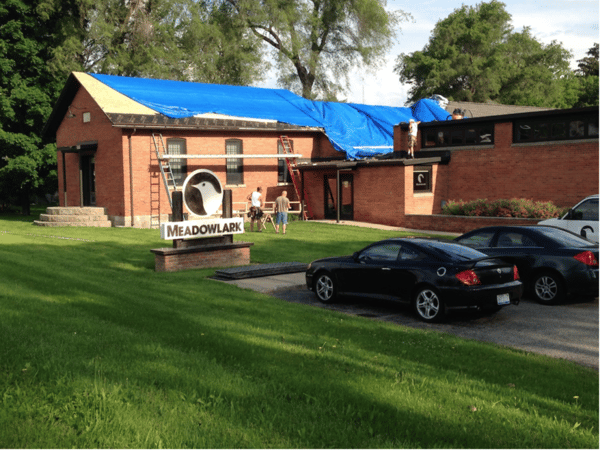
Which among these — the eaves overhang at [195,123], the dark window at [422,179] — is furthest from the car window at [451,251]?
the eaves overhang at [195,123]

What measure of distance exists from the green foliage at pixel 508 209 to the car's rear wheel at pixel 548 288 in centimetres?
1261

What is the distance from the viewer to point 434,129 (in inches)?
1258

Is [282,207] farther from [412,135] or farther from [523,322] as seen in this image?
[523,322]

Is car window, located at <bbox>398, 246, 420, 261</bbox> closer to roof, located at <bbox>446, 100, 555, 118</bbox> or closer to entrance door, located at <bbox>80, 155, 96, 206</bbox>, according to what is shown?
entrance door, located at <bbox>80, 155, 96, 206</bbox>

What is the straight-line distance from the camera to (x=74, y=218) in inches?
1174

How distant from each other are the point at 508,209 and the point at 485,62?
45964mm

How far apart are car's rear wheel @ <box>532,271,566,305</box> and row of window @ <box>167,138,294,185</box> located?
21504mm

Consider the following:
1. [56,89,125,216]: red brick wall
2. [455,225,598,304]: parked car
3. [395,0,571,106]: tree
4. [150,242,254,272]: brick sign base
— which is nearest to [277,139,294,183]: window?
[56,89,125,216]: red brick wall

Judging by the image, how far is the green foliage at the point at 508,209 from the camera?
81.0ft

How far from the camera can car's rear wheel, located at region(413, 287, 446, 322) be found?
10672 millimetres

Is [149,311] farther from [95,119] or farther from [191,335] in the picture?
[95,119]

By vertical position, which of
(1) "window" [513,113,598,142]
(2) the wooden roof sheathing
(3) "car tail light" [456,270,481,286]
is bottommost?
(3) "car tail light" [456,270,481,286]

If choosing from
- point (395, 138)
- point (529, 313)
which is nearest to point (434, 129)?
point (395, 138)

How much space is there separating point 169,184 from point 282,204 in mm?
7944
